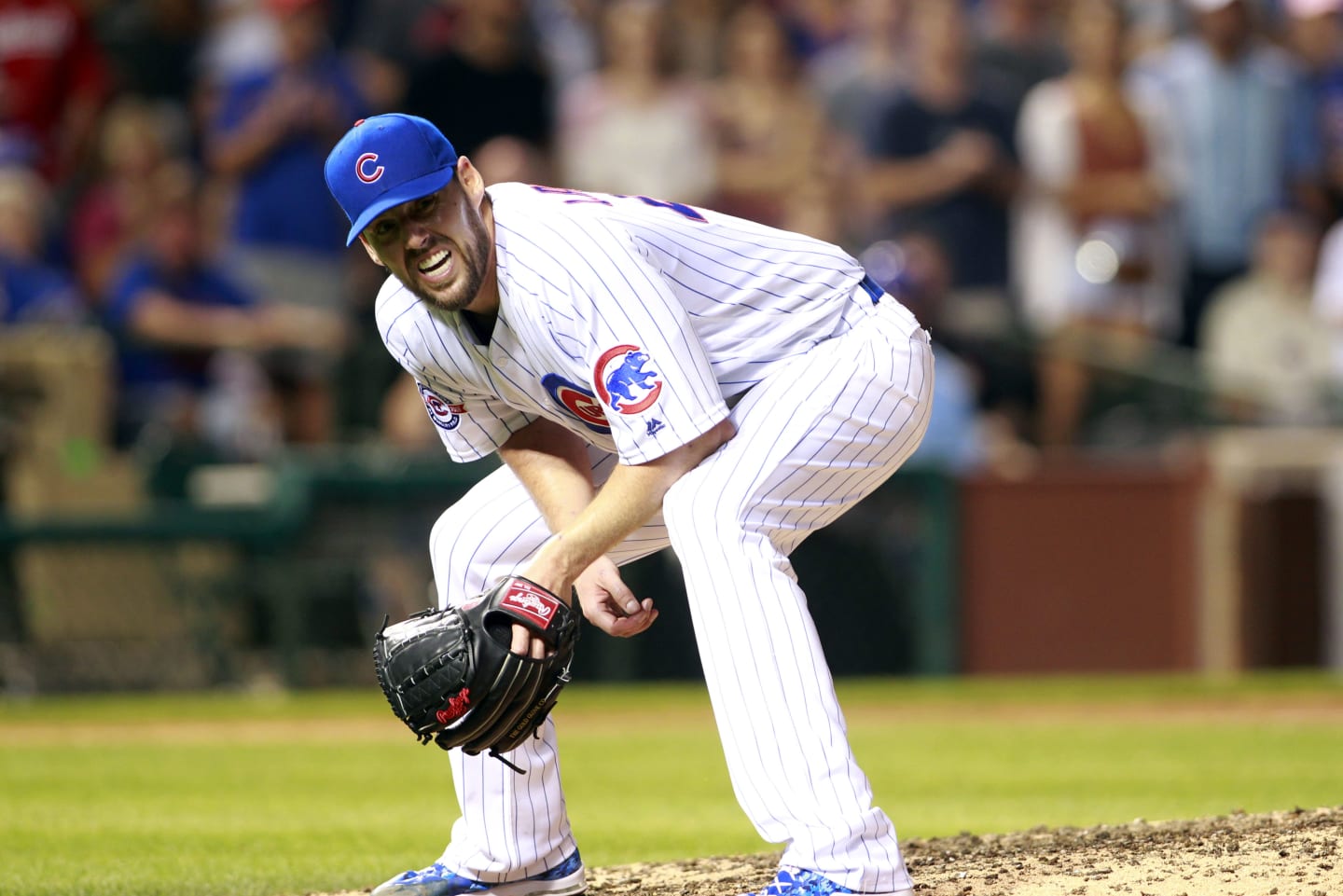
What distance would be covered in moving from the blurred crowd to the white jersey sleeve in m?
5.67

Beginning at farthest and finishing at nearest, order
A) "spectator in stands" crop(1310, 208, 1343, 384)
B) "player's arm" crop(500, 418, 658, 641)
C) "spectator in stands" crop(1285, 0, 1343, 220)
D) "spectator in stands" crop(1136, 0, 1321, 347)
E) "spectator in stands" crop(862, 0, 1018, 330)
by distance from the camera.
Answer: "spectator in stands" crop(1285, 0, 1343, 220) → "spectator in stands" crop(1136, 0, 1321, 347) → "spectator in stands" crop(862, 0, 1018, 330) → "spectator in stands" crop(1310, 208, 1343, 384) → "player's arm" crop(500, 418, 658, 641)

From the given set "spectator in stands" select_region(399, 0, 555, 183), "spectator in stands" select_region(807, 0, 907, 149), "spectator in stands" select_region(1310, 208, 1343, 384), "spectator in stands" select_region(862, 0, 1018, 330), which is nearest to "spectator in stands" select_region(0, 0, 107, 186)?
"spectator in stands" select_region(399, 0, 555, 183)

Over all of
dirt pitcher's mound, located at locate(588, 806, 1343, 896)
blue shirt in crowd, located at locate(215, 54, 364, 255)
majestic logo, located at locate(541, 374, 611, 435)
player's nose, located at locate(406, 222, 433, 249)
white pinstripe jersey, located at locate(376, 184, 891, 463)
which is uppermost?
blue shirt in crowd, located at locate(215, 54, 364, 255)

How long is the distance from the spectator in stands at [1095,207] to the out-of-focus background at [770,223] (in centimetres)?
2

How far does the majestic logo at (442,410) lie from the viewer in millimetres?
3984

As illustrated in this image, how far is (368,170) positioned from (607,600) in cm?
95

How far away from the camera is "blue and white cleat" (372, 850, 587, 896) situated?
3.91 m

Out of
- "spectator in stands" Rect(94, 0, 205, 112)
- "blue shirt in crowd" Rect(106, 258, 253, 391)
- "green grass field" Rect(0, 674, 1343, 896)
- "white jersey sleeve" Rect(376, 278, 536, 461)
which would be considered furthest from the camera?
"spectator in stands" Rect(94, 0, 205, 112)

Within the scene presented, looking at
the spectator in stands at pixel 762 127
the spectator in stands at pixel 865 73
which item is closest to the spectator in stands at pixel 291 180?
the spectator in stands at pixel 762 127

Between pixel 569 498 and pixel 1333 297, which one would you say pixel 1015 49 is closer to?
pixel 1333 297

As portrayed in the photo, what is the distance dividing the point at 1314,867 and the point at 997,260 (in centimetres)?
785

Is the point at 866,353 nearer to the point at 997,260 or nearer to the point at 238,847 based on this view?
the point at 238,847

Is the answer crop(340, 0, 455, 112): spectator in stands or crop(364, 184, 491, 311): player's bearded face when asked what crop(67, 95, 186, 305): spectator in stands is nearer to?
crop(340, 0, 455, 112): spectator in stands

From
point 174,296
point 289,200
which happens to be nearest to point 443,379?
point 174,296
